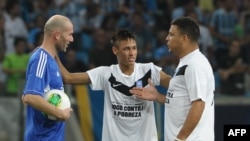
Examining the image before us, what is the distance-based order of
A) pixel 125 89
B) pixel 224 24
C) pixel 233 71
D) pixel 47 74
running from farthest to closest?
pixel 224 24 < pixel 233 71 < pixel 125 89 < pixel 47 74

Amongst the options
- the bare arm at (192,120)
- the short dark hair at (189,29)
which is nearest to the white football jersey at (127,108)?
the short dark hair at (189,29)

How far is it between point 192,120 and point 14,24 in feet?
30.8

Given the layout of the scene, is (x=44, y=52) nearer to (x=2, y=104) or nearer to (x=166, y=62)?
(x=2, y=104)

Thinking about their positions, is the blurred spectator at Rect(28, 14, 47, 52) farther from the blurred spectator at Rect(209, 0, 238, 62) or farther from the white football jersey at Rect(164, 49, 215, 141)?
the white football jersey at Rect(164, 49, 215, 141)

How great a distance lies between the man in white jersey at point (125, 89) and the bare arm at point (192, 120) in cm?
121

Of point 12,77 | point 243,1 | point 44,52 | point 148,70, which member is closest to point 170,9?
point 243,1

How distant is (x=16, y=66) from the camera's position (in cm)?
1480

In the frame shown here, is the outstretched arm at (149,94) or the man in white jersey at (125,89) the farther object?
the man in white jersey at (125,89)

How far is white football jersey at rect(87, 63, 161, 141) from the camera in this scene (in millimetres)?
9242

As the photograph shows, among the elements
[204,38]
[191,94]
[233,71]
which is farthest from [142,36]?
[191,94]

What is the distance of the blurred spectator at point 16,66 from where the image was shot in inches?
530

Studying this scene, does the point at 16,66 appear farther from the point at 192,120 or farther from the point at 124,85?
the point at 192,120

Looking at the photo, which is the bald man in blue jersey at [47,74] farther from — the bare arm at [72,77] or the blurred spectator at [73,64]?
the blurred spectator at [73,64]

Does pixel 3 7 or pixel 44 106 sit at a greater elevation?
pixel 3 7
